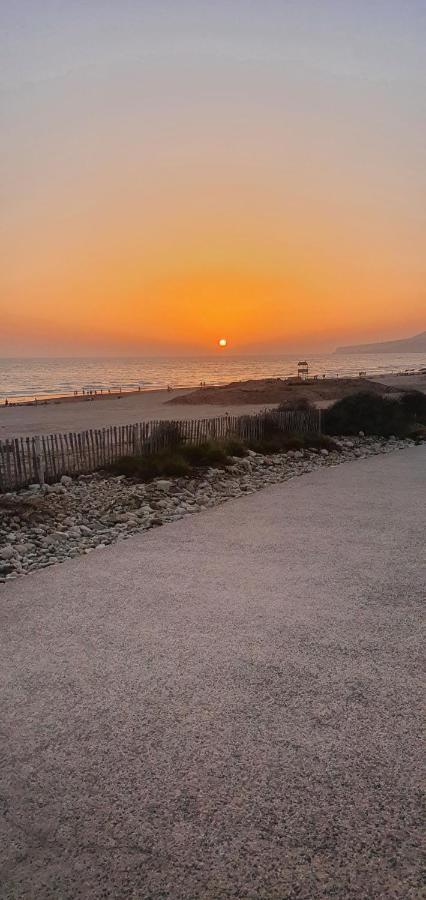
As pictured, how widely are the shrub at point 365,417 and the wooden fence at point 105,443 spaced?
5.03 feet

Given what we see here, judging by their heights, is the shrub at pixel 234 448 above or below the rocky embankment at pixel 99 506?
above

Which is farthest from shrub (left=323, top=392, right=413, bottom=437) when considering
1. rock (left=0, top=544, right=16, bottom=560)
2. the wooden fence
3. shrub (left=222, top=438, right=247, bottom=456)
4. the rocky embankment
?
rock (left=0, top=544, right=16, bottom=560)

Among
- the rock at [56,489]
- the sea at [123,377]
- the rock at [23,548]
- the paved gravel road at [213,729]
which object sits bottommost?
the paved gravel road at [213,729]

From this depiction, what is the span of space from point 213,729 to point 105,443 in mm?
10407

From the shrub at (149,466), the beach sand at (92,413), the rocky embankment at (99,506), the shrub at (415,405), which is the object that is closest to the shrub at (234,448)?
the rocky embankment at (99,506)

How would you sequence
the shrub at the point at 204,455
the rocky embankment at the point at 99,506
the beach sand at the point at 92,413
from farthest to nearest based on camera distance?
the beach sand at the point at 92,413 → the shrub at the point at 204,455 → the rocky embankment at the point at 99,506

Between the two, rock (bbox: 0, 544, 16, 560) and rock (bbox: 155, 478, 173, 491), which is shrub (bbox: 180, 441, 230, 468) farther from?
rock (bbox: 0, 544, 16, 560)

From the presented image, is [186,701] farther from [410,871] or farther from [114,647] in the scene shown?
[410,871]

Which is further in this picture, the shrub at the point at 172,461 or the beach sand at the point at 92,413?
the beach sand at the point at 92,413

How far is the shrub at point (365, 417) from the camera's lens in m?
19.3

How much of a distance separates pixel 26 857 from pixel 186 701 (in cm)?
144

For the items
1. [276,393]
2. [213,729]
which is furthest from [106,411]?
[213,729]

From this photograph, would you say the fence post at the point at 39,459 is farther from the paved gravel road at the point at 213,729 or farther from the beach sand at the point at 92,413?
the beach sand at the point at 92,413

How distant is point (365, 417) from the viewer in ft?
64.9
